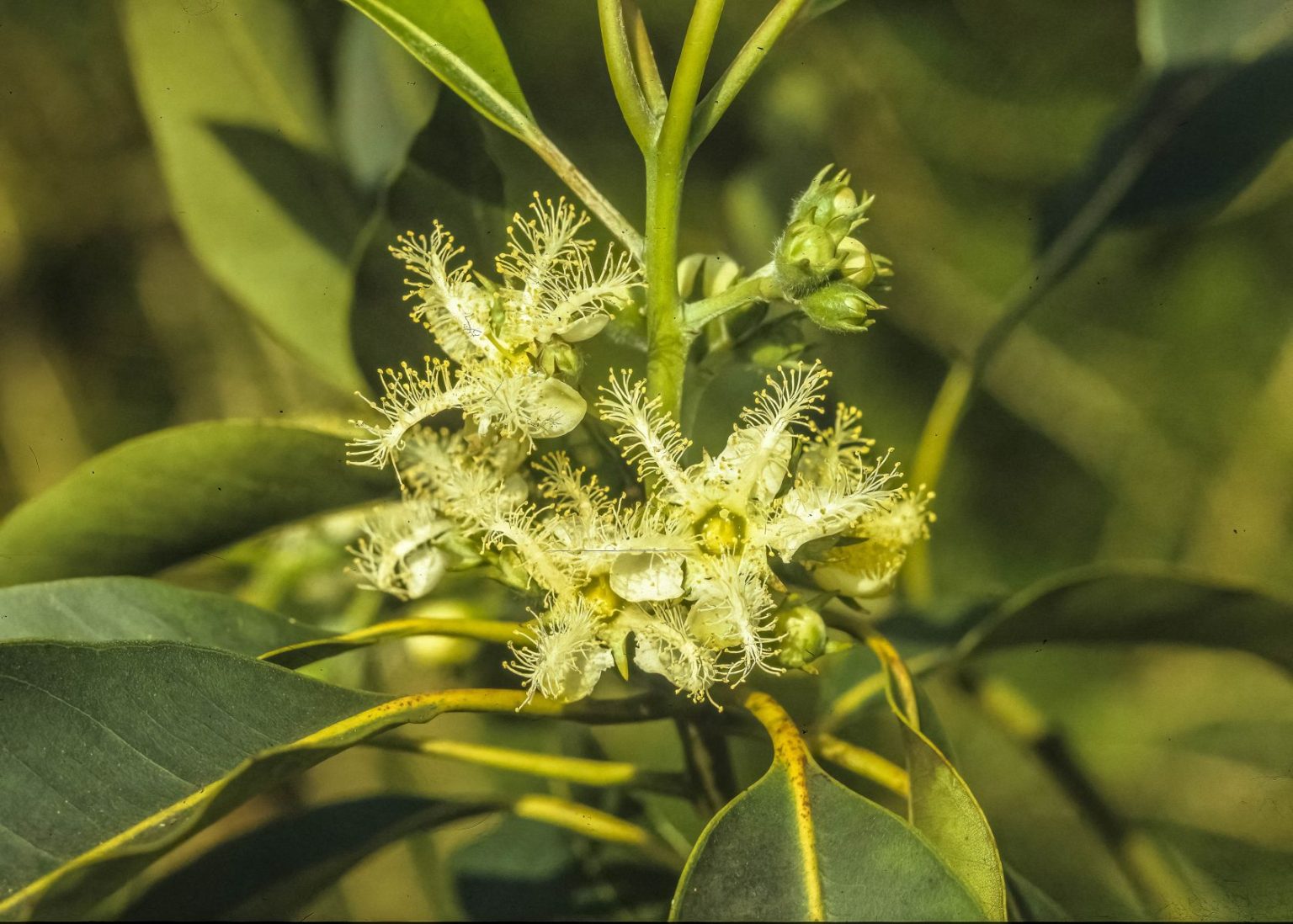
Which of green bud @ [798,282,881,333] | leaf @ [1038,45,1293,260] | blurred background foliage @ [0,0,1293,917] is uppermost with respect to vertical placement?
blurred background foliage @ [0,0,1293,917]

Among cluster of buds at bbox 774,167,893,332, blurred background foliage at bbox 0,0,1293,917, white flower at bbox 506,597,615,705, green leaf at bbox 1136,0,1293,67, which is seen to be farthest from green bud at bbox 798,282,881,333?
blurred background foliage at bbox 0,0,1293,917

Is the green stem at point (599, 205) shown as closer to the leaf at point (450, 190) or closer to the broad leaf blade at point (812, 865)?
the leaf at point (450, 190)

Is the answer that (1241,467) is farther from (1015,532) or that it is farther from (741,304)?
(741,304)

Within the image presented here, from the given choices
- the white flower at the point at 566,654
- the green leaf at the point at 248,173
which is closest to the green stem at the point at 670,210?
the white flower at the point at 566,654

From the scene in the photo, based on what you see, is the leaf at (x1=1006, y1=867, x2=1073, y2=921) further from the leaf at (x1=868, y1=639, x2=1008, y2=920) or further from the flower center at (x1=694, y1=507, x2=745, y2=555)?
the flower center at (x1=694, y1=507, x2=745, y2=555)

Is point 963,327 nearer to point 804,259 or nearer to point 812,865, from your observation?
point 804,259

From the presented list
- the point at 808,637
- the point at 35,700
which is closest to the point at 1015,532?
the point at 808,637
